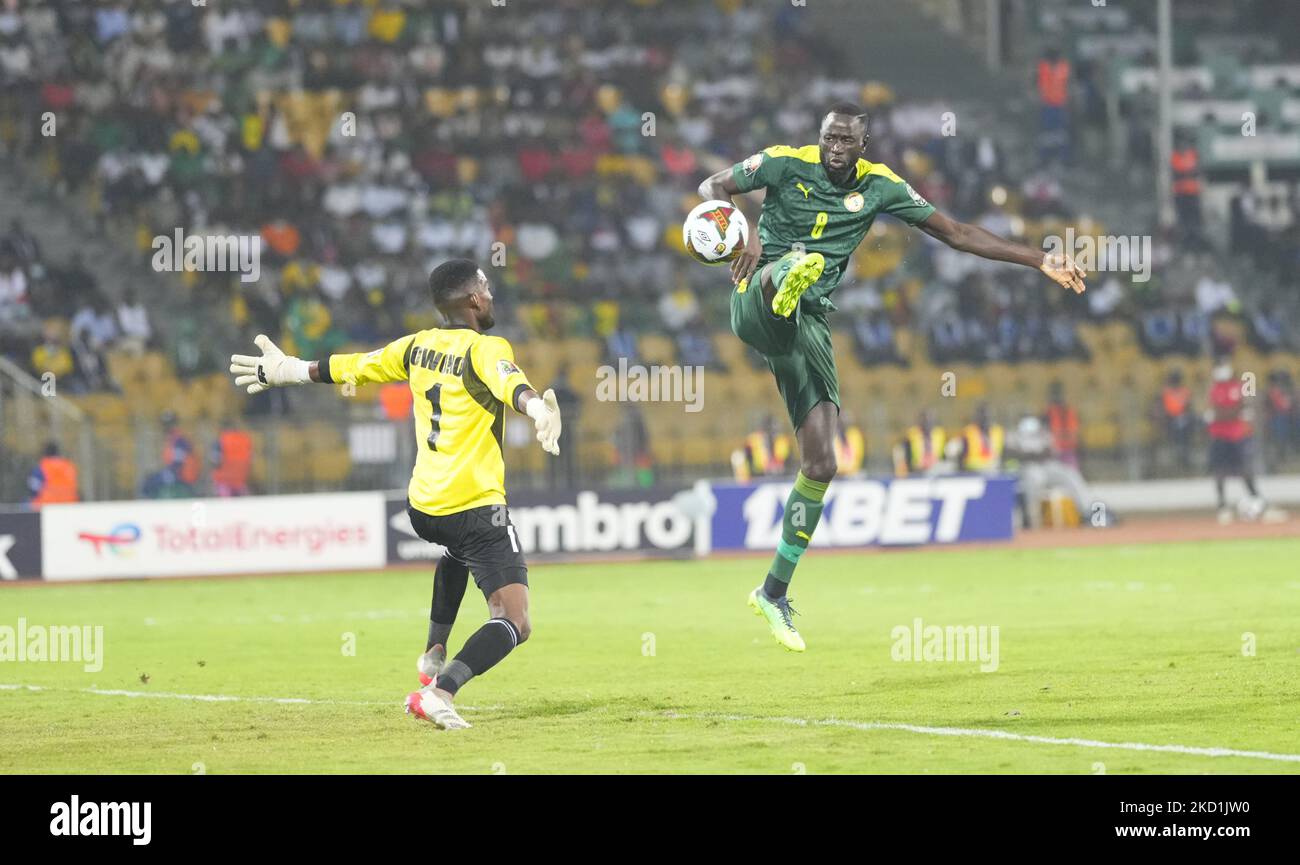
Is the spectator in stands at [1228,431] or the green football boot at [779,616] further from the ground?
the spectator in stands at [1228,431]

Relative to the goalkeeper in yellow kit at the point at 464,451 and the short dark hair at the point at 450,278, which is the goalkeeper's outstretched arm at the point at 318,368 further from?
the short dark hair at the point at 450,278

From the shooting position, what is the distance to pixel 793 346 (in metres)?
11.5

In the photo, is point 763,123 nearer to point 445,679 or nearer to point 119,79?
point 119,79

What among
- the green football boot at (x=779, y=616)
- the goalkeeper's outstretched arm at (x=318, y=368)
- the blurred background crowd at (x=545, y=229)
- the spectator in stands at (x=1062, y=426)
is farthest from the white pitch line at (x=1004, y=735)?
the spectator in stands at (x=1062, y=426)

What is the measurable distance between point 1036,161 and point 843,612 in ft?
64.2

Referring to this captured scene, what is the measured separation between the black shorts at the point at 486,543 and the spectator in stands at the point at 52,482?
555 inches

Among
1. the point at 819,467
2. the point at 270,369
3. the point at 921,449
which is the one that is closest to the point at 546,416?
the point at 270,369

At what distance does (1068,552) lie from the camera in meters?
23.2

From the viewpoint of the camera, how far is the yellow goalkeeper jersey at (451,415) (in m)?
9.80

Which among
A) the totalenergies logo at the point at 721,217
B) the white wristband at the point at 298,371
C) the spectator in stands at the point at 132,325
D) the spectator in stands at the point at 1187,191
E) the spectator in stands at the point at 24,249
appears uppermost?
the spectator in stands at the point at 1187,191

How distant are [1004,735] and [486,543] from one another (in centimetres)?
270

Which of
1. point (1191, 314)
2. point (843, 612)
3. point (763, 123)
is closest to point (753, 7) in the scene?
point (763, 123)

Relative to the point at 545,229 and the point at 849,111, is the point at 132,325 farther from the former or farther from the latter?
the point at 849,111

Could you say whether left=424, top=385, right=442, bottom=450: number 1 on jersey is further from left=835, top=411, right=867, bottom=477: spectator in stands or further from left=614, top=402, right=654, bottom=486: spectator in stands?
left=835, top=411, right=867, bottom=477: spectator in stands
